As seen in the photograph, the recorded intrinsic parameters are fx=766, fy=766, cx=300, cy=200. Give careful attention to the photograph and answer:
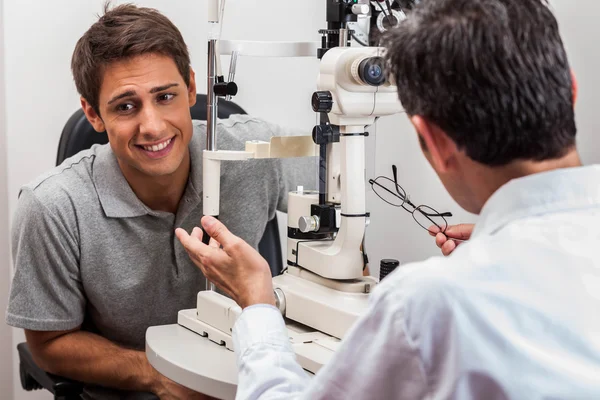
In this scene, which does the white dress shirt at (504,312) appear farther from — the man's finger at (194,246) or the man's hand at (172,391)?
the man's hand at (172,391)

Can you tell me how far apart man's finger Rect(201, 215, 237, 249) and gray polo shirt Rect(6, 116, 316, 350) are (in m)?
0.49

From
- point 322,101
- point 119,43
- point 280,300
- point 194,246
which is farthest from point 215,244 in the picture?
point 119,43

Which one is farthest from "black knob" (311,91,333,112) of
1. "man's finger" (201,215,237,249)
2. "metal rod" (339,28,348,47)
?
"man's finger" (201,215,237,249)

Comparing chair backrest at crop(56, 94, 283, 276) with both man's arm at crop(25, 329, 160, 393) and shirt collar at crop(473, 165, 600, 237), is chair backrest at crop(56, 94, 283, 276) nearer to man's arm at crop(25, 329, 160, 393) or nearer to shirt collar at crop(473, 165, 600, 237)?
man's arm at crop(25, 329, 160, 393)

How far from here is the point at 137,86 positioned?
1.63 meters

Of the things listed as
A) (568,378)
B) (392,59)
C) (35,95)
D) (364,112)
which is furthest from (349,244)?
(35,95)

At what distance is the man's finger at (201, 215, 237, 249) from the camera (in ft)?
3.90

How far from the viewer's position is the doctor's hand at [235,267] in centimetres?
113

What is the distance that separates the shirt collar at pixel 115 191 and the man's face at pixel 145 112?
4 centimetres

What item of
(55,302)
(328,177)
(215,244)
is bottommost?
(55,302)

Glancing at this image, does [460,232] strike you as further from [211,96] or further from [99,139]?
[99,139]

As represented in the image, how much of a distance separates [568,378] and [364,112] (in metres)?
0.70

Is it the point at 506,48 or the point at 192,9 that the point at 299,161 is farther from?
the point at 506,48

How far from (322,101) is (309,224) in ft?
0.74
